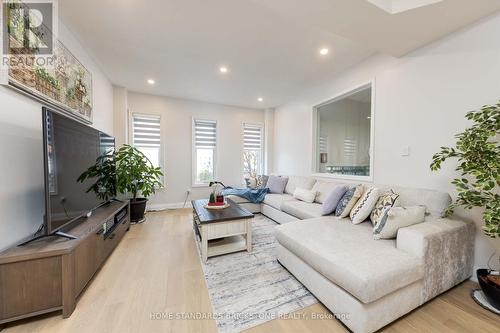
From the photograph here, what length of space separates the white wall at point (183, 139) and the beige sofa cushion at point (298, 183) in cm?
159

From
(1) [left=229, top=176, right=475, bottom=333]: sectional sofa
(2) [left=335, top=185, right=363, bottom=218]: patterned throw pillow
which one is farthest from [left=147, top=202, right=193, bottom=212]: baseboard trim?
(2) [left=335, top=185, right=363, bottom=218]: patterned throw pillow

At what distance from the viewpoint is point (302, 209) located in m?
2.86

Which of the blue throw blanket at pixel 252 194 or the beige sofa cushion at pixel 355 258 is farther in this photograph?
the blue throw blanket at pixel 252 194

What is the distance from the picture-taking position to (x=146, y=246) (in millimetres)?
2553

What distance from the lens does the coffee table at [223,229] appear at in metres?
2.19

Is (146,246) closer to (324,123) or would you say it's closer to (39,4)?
(39,4)

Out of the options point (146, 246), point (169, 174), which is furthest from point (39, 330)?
point (169, 174)

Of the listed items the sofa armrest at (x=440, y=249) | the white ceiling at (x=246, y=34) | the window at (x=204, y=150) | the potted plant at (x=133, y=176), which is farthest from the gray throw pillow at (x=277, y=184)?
the sofa armrest at (x=440, y=249)

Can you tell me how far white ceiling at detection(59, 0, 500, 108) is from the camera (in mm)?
1722

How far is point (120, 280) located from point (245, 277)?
1.20 meters

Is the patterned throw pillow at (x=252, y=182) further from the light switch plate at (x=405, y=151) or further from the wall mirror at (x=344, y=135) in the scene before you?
the light switch plate at (x=405, y=151)

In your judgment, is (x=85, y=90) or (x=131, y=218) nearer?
(x=85, y=90)

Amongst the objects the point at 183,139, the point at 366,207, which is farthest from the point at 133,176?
the point at 366,207

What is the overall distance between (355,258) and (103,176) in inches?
120
